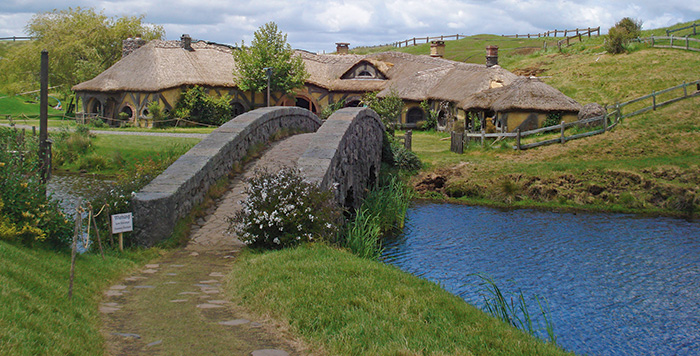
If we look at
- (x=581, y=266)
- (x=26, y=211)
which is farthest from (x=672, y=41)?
(x=26, y=211)

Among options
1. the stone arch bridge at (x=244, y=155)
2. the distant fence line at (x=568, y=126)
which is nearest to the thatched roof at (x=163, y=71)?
the distant fence line at (x=568, y=126)

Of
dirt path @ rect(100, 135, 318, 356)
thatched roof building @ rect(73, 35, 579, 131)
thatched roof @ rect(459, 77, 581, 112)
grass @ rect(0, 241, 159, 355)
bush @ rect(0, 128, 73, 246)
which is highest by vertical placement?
thatched roof building @ rect(73, 35, 579, 131)

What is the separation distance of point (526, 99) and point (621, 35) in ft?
48.4

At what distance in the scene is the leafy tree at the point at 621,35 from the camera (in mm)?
39406

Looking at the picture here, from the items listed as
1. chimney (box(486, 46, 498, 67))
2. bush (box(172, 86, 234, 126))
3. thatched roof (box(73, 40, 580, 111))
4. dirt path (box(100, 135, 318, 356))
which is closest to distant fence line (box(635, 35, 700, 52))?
chimney (box(486, 46, 498, 67))

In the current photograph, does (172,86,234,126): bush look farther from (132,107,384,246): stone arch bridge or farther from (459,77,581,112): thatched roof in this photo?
(132,107,384,246): stone arch bridge

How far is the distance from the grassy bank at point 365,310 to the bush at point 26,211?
2.29 m

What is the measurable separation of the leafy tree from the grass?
123ft

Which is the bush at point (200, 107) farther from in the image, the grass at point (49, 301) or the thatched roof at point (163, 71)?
the grass at point (49, 301)

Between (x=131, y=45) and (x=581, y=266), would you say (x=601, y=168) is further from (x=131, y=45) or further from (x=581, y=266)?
(x=131, y=45)

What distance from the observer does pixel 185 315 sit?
6.49m

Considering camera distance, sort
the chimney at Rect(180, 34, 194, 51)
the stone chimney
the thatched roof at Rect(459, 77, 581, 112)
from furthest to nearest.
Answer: the stone chimney < the chimney at Rect(180, 34, 194, 51) < the thatched roof at Rect(459, 77, 581, 112)

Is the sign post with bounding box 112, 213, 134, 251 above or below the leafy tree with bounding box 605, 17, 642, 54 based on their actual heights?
below

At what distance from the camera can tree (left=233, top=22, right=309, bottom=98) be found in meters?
A: 39.6
